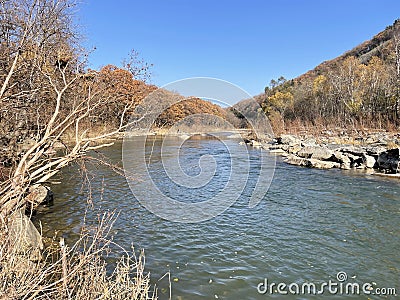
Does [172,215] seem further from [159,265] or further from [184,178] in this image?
[184,178]

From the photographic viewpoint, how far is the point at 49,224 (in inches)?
285

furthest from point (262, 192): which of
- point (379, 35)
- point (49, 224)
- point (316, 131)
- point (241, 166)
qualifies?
point (379, 35)

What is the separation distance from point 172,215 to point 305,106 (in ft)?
143

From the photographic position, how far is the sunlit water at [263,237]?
16.5ft

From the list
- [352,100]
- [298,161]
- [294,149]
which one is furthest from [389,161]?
[352,100]

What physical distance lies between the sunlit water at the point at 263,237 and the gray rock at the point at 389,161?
12.7 ft

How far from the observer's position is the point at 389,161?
49.2 feet

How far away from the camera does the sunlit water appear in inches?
198

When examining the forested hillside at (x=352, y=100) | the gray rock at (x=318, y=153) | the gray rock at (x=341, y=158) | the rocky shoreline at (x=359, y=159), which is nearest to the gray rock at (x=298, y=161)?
the rocky shoreline at (x=359, y=159)

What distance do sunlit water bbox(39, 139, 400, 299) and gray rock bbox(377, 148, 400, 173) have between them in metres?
3.88

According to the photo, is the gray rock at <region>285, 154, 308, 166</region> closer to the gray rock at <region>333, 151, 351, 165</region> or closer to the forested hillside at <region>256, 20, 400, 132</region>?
the gray rock at <region>333, 151, 351, 165</region>

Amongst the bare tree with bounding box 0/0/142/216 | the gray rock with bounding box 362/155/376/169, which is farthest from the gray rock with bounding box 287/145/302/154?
the bare tree with bounding box 0/0/142/216

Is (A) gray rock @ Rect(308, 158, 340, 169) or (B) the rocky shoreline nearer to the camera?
(B) the rocky shoreline

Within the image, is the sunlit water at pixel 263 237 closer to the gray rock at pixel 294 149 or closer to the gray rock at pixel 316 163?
the gray rock at pixel 316 163
